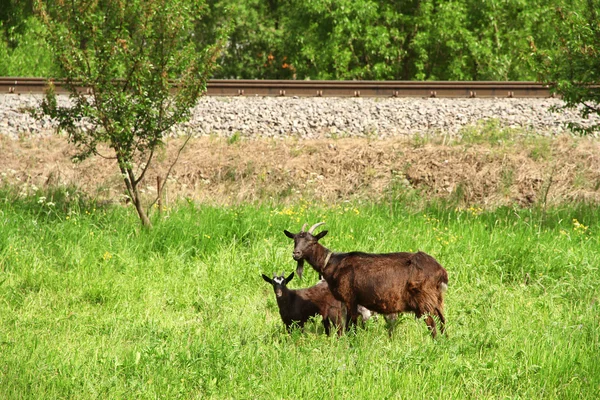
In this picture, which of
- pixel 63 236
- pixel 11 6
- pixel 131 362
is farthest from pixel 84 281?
pixel 11 6

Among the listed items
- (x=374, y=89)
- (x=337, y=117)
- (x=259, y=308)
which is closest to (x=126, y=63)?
(x=259, y=308)

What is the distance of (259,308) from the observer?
9.82 meters

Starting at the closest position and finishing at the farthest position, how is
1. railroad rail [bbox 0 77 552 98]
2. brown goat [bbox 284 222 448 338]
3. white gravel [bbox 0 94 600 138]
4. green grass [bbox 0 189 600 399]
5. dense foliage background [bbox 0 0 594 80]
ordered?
green grass [bbox 0 189 600 399]
brown goat [bbox 284 222 448 338]
white gravel [bbox 0 94 600 138]
railroad rail [bbox 0 77 552 98]
dense foliage background [bbox 0 0 594 80]

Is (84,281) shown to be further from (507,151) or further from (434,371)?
(507,151)

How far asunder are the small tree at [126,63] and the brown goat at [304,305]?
14.0 feet

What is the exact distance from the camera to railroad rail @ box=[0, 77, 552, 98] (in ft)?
66.3

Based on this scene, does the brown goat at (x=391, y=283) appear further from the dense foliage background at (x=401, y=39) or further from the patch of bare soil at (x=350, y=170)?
the dense foliage background at (x=401, y=39)

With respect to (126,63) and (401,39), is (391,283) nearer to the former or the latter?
(126,63)

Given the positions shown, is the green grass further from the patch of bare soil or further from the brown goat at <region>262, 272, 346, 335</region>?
the patch of bare soil

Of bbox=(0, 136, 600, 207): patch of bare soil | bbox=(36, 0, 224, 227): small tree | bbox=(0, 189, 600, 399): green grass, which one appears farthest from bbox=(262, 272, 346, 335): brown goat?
bbox=(0, 136, 600, 207): patch of bare soil

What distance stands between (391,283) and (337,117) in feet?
35.4

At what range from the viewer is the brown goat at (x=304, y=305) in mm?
8805

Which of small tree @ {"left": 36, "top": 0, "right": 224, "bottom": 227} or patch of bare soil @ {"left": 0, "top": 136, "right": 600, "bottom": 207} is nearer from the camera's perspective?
small tree @ {"left": 36, "top": 0, "right": 224, "bottom": 227}

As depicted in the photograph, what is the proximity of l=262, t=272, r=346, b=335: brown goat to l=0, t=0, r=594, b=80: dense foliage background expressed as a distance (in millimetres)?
17644
